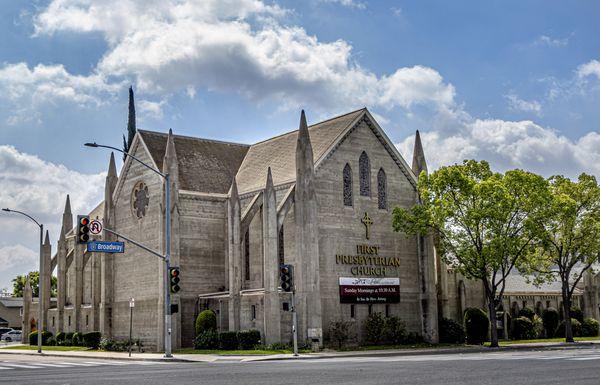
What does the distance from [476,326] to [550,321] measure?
47.6 feet

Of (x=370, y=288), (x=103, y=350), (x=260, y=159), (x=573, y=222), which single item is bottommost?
(x=103, y=350)

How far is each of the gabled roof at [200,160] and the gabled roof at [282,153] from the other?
1.09 m

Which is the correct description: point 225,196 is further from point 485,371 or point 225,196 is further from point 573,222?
point 485,371

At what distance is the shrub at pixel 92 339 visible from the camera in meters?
57.5

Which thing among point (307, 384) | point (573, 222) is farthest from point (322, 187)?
point (307, 384)

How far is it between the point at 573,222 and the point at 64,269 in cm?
4225

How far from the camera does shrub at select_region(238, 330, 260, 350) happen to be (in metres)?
47.4

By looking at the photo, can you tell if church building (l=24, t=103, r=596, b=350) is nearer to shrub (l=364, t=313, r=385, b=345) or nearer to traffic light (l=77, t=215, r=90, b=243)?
shrub (l=364, t=313, r=385, b=345)

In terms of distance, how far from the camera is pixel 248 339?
156ft

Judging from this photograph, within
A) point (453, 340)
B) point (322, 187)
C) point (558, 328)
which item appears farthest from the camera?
point (558, 328)

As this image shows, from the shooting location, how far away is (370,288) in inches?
2048

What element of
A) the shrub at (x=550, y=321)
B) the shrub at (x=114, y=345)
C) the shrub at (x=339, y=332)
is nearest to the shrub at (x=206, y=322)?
the shrub at (x=114, y=345)

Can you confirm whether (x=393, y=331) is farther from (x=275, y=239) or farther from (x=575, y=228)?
(x=575, y=228)

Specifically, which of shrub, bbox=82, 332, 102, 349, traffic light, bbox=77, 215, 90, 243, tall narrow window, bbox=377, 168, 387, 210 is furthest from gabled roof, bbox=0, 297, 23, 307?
traffic light, bbox=77, 215, 90, 243
